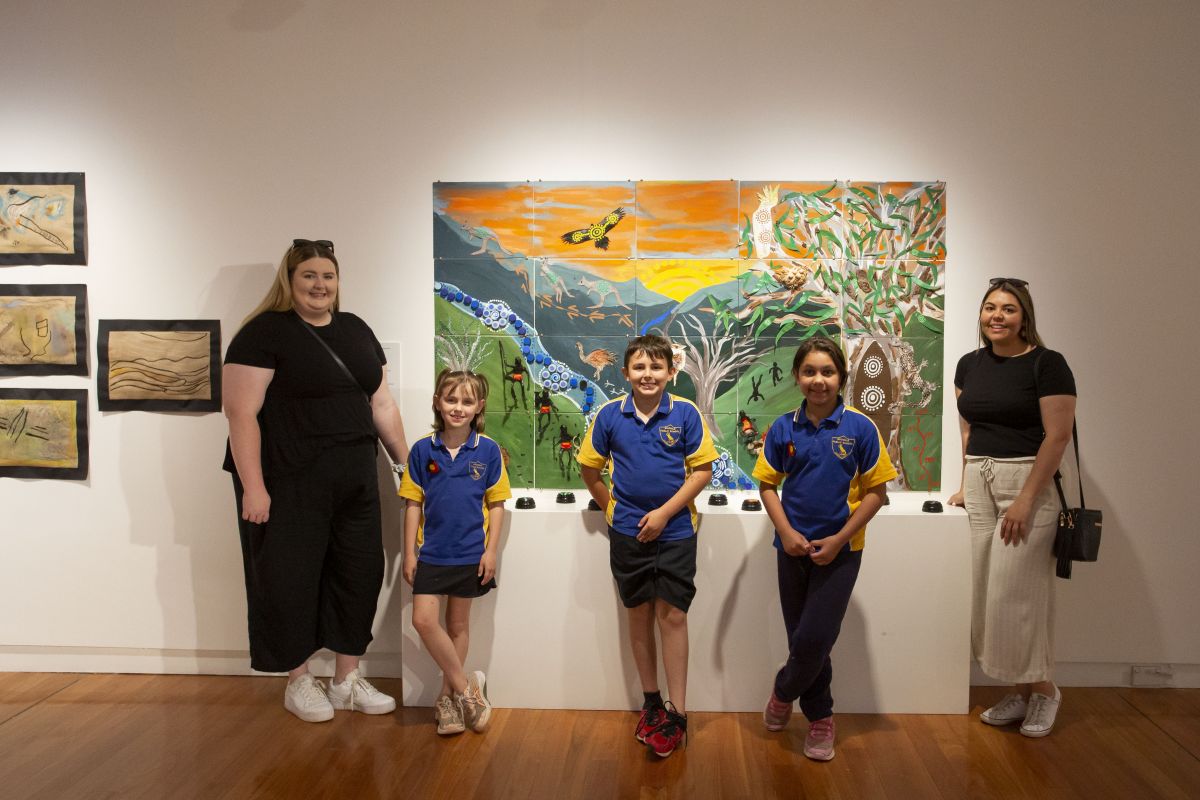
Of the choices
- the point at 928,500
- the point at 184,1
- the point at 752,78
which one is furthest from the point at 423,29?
the point at 928,500

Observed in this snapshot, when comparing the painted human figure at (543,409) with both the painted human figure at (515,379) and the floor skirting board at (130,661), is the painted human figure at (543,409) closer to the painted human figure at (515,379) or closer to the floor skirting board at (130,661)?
the painted human figure at (515,379)

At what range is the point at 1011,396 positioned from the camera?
2844 millimetres

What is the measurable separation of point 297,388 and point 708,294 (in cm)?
154

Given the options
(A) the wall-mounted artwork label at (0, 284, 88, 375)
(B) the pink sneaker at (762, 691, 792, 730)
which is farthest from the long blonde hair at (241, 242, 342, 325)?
(B) the pink sneaker at (762, 691, 792, 730)

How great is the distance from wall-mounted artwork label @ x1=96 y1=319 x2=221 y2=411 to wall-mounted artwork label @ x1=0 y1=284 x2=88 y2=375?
0.34ft

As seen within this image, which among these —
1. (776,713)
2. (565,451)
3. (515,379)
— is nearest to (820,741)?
(776,713)

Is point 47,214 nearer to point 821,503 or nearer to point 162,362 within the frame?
point 162,362

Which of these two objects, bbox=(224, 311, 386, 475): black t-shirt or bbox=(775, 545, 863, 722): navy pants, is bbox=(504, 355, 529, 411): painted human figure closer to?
bbox=(224, 311, 386, 475): black t-shirt

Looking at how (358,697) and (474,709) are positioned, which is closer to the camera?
(474,709)

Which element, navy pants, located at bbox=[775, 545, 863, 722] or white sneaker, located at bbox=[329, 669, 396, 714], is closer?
navy pants, located at bbox=[775, 545, 863, 722]

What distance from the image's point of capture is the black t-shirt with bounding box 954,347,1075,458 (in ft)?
9.17

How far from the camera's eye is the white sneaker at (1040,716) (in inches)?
113

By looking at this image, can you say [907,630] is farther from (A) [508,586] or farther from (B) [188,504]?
(B) [188,504]

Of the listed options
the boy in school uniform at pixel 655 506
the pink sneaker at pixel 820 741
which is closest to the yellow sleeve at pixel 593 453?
the boy in school uniform at pixel 655 506
